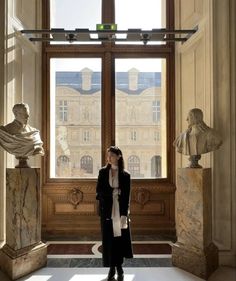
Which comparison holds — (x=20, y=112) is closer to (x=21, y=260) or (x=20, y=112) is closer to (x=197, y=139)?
(x=21, y=260)

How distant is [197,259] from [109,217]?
3.94ft

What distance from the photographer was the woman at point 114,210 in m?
3.21

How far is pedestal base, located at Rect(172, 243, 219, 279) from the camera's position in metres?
3.53

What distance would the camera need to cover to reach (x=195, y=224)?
12.0 feet

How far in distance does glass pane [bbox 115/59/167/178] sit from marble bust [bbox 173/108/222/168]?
162 centimetres

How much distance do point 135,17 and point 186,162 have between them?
267cm

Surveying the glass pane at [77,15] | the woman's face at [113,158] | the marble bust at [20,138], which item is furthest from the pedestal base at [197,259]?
the glass pane at [77,15]

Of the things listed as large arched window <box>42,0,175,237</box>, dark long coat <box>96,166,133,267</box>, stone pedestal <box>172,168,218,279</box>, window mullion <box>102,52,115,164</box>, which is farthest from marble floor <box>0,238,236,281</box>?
window mullion <box>102,52,115,164</box>

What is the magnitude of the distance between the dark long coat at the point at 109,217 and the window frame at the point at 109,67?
209 cm

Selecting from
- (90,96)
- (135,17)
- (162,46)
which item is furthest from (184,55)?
(90,96)

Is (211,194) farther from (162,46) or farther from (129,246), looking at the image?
(162,46)

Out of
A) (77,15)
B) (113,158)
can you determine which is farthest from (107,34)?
(113,158)

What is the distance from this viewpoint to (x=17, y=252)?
3.52 meters

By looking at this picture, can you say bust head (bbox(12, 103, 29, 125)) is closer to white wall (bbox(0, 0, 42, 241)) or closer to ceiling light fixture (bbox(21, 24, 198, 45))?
white wall (bbox(0, 0, 42, 241))
